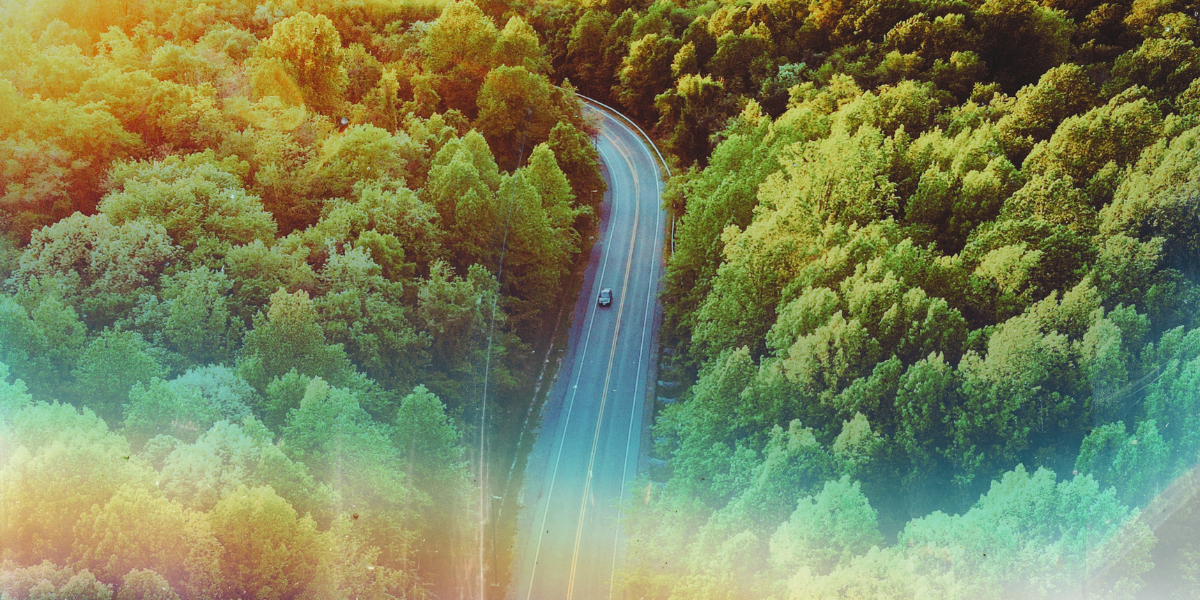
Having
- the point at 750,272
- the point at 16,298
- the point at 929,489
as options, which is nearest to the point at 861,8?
the point at 750,272

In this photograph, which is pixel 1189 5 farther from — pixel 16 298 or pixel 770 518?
pixel 16 298

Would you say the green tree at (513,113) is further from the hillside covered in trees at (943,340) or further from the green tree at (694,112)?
the hillside covered in trees at (943,340)

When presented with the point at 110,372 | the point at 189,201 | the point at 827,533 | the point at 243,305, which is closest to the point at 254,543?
the point at 110,372

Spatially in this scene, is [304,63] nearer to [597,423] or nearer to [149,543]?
[597,423]

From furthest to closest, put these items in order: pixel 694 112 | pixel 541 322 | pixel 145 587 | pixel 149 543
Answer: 1. pixel 694 112
2. pixel 541 322
3. pixel 149 543
4. pixel 145 587

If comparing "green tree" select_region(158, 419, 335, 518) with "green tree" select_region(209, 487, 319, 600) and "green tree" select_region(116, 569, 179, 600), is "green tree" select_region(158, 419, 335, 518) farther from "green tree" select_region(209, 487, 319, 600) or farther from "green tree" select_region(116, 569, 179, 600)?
"green tree" select_region(116, 569, 179, 600)

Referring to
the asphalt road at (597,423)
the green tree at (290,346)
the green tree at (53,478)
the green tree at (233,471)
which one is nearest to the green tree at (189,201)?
the green tree at (290,346)

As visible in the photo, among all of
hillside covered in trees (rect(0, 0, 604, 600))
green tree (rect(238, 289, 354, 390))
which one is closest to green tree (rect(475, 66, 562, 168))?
hillside covered in trees (rect(0, 0, 604, 600))
